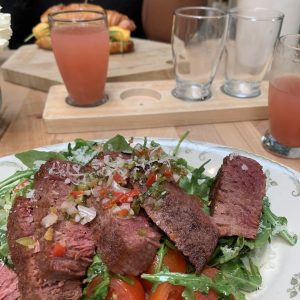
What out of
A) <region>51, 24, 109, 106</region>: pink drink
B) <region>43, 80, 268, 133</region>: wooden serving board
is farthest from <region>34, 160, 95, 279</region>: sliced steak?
<region>51, 24, 109, 106</region>: pink drink

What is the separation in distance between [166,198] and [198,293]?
0.33m

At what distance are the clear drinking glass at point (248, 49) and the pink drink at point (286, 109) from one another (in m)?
0.47

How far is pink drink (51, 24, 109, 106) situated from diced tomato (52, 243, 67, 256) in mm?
1410

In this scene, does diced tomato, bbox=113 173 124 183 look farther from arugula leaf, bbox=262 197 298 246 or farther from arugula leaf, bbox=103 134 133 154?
arugula leaf, bbox=262 197 298 246

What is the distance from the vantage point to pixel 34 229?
142 centimetres

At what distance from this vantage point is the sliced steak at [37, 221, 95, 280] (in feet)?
4.09

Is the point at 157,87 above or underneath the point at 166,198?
underneath

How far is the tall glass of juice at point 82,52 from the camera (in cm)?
242

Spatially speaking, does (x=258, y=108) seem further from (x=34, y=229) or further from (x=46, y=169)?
(x=34, y=229)

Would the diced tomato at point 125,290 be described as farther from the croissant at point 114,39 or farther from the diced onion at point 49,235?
the croissant at point 114,39

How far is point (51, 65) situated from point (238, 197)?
7.19 feet

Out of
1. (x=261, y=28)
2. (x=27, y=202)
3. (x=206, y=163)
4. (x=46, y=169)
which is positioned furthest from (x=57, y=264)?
(x=261, y=28)

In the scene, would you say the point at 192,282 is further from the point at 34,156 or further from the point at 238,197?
the point at 34,156

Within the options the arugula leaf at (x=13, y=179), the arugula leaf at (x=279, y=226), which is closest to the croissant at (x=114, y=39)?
the arugula leaf at (x=13, y=179)
